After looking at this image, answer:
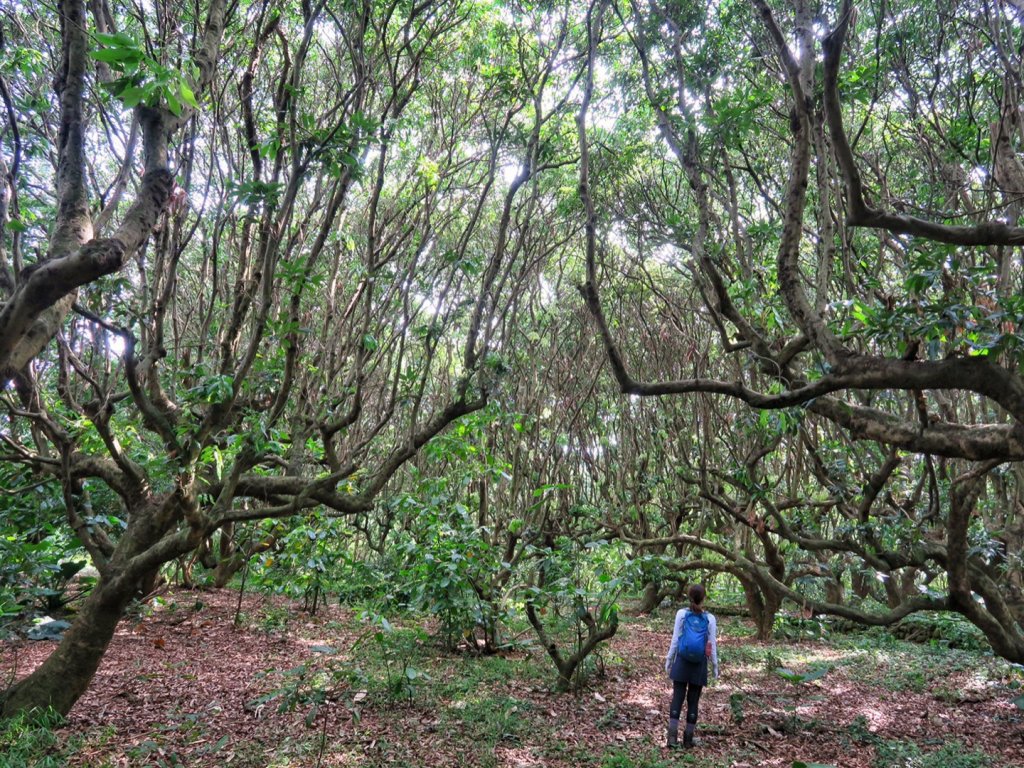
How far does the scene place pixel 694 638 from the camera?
590cm

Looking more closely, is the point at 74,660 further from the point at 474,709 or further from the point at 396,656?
the point at 396,656

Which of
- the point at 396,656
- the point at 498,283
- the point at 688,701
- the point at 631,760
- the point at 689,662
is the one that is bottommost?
the point at 631,760

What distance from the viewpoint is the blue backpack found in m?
5.83

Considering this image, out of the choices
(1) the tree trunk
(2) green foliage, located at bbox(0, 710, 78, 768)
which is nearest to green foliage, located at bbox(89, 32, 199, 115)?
(1) the tree trunk

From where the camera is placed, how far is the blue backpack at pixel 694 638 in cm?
583

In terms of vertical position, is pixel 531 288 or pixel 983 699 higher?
pixel 531 288

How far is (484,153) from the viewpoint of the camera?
9.05 metres

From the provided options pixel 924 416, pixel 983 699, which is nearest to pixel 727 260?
pixel 924 416

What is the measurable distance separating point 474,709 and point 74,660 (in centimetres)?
335

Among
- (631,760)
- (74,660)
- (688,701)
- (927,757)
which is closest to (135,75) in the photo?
(74,660)

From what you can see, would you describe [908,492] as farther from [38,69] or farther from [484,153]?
[38,69]

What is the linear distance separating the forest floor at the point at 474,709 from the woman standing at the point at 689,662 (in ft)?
0.83

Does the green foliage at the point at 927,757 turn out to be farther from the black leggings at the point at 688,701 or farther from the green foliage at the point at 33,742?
the green foliage at the point at 33,742

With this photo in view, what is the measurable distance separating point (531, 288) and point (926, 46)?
648 cm
